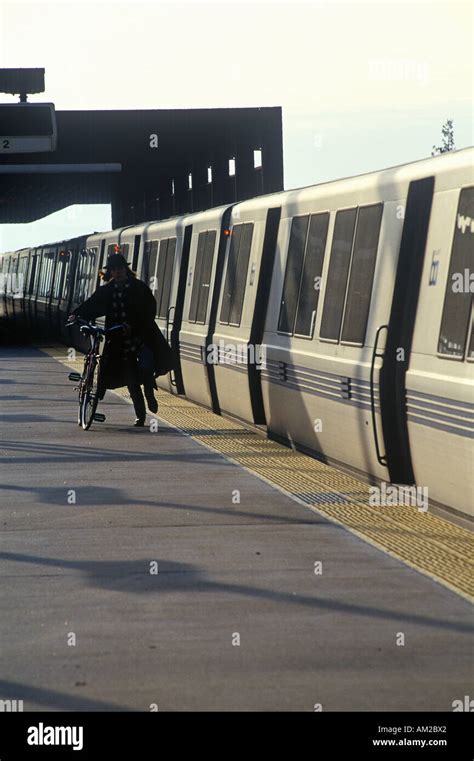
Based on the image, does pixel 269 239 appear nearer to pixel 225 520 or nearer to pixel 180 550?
pixel 225 520

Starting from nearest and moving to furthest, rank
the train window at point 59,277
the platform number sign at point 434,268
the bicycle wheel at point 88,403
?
the platform number sign at point 434,268
the bicycle wheel at point 88,403
the train window at point 59,277

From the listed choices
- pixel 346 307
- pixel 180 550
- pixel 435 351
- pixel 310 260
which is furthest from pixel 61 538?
pixel 310 260

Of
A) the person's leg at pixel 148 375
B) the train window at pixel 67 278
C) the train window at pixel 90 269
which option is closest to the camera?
the person's leg at pixel 148 375

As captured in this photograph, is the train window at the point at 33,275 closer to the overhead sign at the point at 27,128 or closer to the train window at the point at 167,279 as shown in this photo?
the overhead sign at the point at 27,128

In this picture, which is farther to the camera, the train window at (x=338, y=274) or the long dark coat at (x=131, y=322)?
the long dark coat at (x=131, y=322)

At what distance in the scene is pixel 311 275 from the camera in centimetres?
1423

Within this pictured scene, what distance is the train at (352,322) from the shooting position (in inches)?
403

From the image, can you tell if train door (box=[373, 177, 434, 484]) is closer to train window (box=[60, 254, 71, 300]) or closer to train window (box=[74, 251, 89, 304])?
train window (box=[74, 251, 89, 304])

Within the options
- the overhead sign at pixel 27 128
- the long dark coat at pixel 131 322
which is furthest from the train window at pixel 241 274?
the overhead sign at pixel 27 128

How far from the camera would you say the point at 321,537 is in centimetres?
977

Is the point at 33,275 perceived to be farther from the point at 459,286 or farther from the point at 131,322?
the point at 459,286

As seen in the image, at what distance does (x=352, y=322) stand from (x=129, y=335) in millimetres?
4770

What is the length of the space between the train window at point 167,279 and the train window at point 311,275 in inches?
316

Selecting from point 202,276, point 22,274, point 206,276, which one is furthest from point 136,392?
point 22,274
